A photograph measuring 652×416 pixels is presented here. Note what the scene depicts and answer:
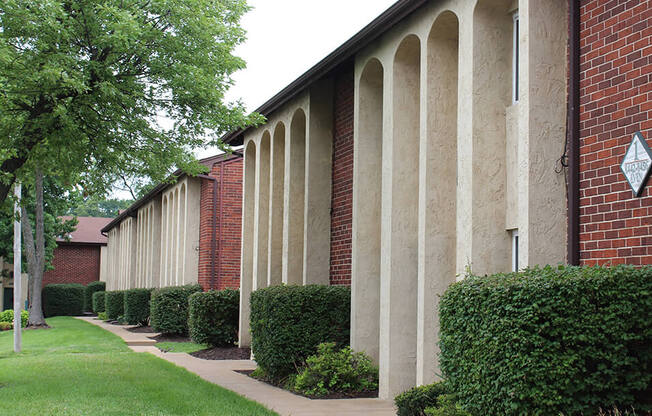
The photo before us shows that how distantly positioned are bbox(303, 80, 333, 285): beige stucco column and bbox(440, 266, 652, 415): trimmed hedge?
312 inches

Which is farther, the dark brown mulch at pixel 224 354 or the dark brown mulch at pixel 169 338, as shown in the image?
the dark brown mulch at pixel 169 338

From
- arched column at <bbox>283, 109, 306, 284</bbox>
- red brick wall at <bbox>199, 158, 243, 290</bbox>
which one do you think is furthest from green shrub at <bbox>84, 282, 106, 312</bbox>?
arched column at <bbox>283, 109, 306, 284</bbox>

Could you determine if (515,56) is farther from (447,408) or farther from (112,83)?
(112,83)

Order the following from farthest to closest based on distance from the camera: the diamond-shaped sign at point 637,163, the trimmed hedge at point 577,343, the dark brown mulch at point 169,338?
the dark brown mulch at point 169,338 < the diamond-shaped sign at point 637,163 < the trimmed hedge at point 577,343

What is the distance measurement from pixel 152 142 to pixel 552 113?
6.81 metres

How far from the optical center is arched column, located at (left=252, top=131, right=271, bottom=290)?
55.6 ft

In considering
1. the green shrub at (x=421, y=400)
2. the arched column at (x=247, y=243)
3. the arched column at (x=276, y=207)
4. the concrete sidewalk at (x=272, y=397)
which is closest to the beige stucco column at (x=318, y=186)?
the arched column at (x=276, y=207)

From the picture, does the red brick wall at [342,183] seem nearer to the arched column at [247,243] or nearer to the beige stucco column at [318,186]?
the beige stucco column at [318,186]

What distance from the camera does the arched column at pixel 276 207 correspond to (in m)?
16.2

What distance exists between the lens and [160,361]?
15195mm

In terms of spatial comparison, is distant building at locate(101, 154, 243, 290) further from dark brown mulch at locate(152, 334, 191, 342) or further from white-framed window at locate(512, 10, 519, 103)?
white-framed window at locate(512, 10, 519, 103)

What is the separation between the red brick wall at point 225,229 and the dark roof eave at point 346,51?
744 centimetres

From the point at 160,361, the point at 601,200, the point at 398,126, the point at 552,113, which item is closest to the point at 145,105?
the point at 398,126

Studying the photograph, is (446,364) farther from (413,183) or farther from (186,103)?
(186,103)
